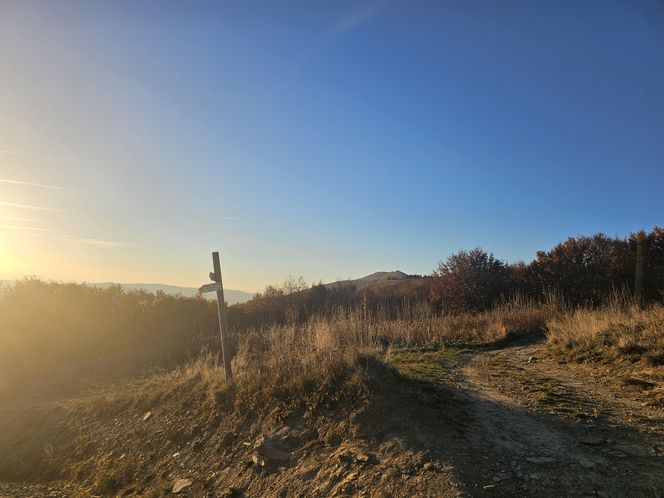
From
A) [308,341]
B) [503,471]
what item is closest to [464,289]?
[308,341]

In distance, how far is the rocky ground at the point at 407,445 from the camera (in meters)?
4.28

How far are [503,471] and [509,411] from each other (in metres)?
2.00

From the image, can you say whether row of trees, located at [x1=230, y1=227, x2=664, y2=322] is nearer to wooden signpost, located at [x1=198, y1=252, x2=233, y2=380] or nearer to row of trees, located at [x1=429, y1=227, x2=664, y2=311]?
row of trees, located at [x1=429, y1=227, x2=664, y2=311]

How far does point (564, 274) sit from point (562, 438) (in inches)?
767

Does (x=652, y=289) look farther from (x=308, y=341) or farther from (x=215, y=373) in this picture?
(x=215, y=373)

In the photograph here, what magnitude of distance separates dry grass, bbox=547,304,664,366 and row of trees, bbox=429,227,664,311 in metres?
8.53

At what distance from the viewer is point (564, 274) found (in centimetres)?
2231

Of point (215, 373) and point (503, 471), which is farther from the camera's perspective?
point (215, 373)

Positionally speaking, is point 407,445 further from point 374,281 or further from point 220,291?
point 374,281

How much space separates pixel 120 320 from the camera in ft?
73.3

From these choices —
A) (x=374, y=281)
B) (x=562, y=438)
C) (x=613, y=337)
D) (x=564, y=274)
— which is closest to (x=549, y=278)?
(x=564, y=274)

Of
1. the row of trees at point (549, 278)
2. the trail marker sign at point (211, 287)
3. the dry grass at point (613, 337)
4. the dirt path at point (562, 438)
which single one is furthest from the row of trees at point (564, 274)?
the trail marker sign at point (211, 287)

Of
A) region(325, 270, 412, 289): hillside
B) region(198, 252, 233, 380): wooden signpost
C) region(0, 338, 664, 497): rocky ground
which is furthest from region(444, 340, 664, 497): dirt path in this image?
region(325, 270, 412, 289): hillside

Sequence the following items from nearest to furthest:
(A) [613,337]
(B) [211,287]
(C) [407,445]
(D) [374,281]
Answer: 1. (C) [407,445]
2. (B) [211,287]
3. (A) [613,337]
4. (D) [374,281]
